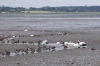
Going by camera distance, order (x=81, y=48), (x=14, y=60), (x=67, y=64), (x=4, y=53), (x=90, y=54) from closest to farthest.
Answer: (x=67, y=64), (x=14, y=60), (x=90, y=54), (x=4, y=53), (x=81, y=48)

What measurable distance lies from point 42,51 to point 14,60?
16.8 ft

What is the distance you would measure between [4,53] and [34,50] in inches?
103

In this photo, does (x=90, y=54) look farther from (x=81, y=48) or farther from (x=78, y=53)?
(x=81, y=48)

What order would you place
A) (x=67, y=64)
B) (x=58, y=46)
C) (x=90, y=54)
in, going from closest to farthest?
(x=67, y=64) → (x=90, y=54) → (x=58, y=46)

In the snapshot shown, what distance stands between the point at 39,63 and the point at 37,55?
11.8ft

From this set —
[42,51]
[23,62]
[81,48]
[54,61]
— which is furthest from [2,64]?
[81,48]

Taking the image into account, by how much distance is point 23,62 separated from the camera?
22.1 m

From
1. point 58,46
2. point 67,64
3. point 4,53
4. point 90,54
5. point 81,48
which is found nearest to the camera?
point 67,64

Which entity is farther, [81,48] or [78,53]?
[81,48]

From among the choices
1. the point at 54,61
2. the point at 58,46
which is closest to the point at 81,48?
the point at 58,46

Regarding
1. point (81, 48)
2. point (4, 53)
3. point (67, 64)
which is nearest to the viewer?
point (67, 64)

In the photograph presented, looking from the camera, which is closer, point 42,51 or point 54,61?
point 54,61

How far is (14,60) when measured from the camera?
23.0 meters

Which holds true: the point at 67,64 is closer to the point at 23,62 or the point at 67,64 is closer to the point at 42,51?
the point at 23,62
